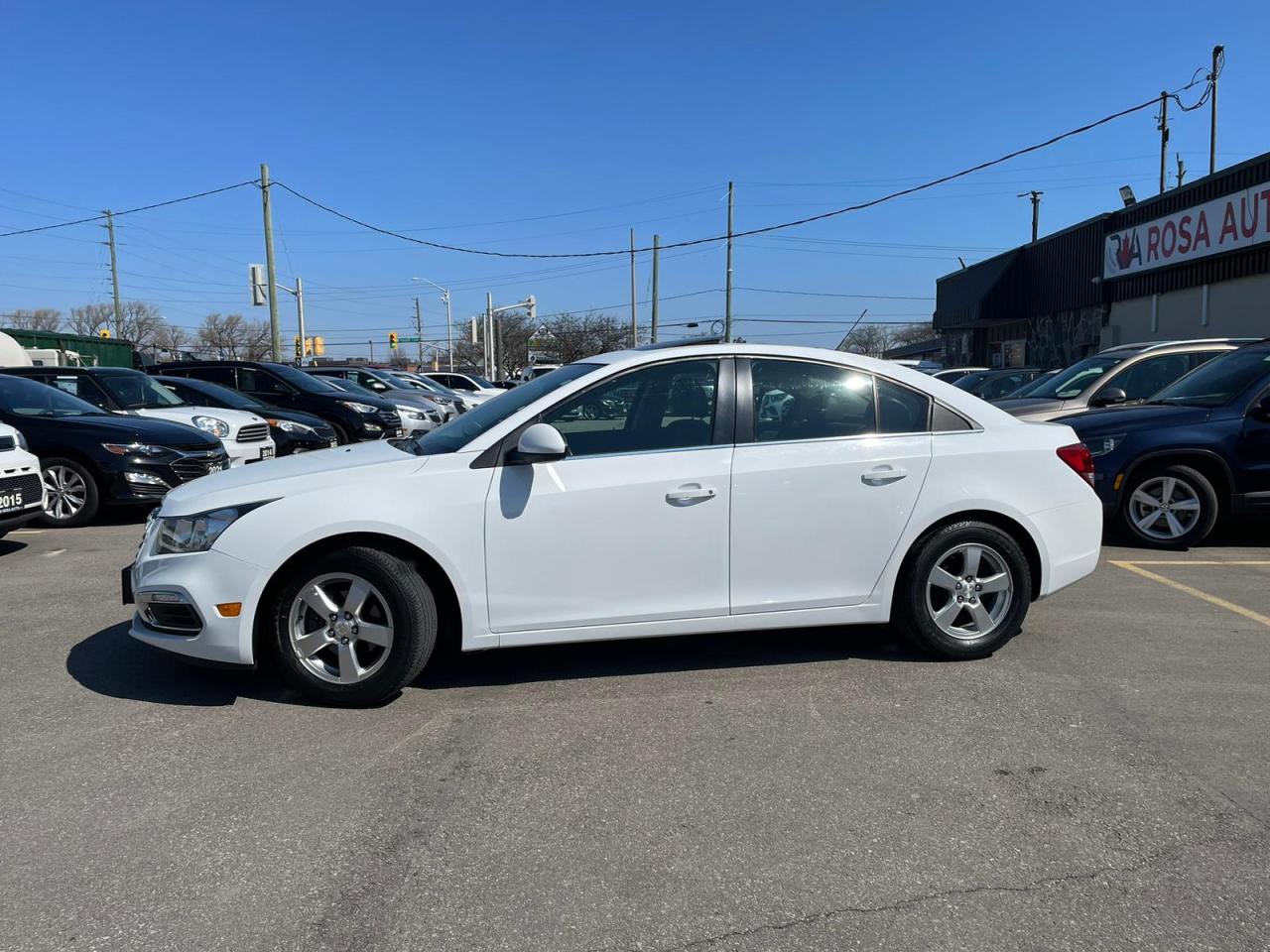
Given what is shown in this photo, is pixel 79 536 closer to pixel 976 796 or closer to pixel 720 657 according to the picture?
pixel 720 657

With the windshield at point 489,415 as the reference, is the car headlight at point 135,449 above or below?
below

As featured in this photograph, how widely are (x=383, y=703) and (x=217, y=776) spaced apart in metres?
0.84

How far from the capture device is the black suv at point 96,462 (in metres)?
9.03

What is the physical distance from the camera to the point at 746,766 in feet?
11.9

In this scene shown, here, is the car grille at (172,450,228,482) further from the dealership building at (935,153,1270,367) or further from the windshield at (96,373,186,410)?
the dealership building at (935,153,1270,367)

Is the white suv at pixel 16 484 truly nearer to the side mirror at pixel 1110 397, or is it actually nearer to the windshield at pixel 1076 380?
the side mirror at pixel 1110 397

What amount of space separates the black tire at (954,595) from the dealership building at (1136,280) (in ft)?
55.1

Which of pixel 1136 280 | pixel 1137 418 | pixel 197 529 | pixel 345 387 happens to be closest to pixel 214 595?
pixel 197 529

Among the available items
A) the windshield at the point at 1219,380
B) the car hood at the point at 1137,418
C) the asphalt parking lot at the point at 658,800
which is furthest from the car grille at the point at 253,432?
the windshield at the point at 1219,380

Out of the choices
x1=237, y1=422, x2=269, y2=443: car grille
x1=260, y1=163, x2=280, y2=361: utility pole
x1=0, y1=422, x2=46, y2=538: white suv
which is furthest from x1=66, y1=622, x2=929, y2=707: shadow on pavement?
x1=260, y1=163, x2=280, y2=361: utility pole

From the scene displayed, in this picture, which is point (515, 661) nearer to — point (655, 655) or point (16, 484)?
point (655, 655)

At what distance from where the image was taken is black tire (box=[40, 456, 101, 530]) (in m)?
9.05

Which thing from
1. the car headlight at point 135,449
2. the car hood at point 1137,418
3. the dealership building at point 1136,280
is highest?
the dealership building at point 1136,280

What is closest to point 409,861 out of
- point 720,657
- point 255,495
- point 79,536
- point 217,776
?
point 217,776
